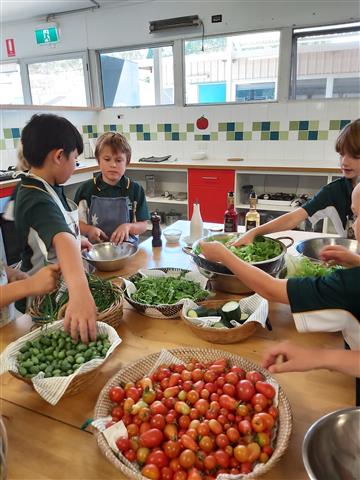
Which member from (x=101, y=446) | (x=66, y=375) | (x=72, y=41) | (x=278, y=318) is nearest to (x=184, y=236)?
(x=278, y=318)

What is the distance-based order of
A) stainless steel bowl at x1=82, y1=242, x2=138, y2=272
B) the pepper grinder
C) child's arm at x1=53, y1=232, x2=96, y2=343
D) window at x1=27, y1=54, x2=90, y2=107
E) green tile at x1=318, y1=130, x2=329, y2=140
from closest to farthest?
1. child's arm at x1=53, y1=232, x2=96, y2=343
2. stainless steel bowl at x1=82, y1=242, x2=138, y2=272
3. the pepper grinder
4. green tile at x1=318, y1=130, x2=329, y2=140
5. window at x1=27, y1=54, x2=90, y2=107

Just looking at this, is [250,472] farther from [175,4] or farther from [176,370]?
[175,4]

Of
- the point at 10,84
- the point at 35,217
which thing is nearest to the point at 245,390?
the point at 35,217

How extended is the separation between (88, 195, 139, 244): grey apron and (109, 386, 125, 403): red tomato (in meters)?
1.42

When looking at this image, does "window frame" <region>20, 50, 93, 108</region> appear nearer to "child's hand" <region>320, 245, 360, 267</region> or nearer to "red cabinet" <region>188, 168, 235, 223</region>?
"red cabinet" <region>188, 168, 235, 223</region>

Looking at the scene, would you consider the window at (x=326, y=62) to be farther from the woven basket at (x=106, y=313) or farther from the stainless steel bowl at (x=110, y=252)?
the woven basket at (x=106, y=313)

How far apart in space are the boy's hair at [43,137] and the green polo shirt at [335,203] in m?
1.27

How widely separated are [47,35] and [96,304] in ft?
15.7

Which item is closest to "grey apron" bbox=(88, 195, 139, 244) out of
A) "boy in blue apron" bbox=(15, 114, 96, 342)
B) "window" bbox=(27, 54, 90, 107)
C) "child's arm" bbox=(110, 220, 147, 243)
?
"child's arm" bbox=(110, 220, 147, 243)

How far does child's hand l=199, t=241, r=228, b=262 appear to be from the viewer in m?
1.13

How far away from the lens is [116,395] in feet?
2.49

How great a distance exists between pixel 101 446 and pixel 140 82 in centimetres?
456

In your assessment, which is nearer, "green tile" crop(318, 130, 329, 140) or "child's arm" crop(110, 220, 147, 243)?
"child's arm" crop(110, 220, 147, 243)

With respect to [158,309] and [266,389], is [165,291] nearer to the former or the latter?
[158,309]
